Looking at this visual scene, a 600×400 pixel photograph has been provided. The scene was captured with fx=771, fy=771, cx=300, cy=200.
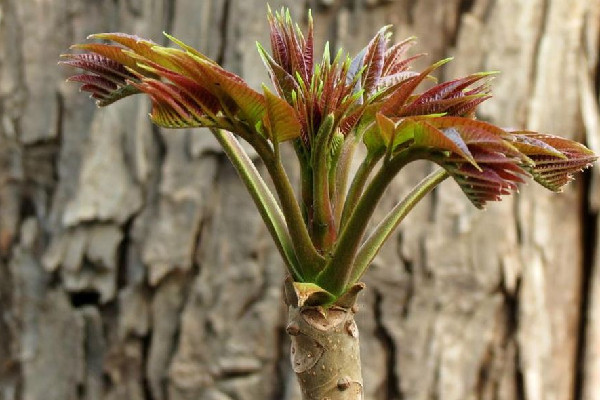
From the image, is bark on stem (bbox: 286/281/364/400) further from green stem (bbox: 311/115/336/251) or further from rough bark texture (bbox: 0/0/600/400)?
rough bark texture (bbox: 0/0/600/400)

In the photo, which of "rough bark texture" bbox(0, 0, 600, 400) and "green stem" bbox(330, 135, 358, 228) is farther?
"rough bark texture" bbox(0, 0, 600, 400)

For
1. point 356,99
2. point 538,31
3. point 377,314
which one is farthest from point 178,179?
point 356,99

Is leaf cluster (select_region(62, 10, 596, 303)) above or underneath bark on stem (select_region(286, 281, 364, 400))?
above

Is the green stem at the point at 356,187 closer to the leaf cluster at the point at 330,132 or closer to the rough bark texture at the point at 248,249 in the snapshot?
the leaf cluster at the point at 330,132

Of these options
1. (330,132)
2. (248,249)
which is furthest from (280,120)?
(248,249)

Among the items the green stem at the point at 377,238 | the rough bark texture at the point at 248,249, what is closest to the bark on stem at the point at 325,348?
the green stem at the point at 377,238

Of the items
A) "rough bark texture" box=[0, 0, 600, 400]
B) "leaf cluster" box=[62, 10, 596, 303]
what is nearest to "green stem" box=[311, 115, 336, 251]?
"leaf cluster" box=[62, 10, 596, 303]
